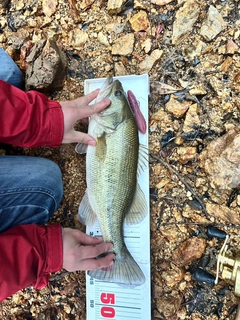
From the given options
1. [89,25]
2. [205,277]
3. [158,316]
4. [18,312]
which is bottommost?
[18,312]

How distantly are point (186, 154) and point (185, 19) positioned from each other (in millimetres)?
793

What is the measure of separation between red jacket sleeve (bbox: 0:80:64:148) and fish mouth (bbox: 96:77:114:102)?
0.79ft

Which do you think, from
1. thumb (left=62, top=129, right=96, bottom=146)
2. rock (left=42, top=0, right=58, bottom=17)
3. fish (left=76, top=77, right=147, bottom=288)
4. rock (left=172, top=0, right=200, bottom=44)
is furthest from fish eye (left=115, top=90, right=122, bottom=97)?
rock (left=42, top=0, right=58, bottom=17)

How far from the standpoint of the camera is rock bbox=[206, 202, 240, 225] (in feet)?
6.68

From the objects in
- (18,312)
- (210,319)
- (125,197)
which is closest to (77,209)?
(125,197)

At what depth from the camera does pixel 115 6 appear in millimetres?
2305

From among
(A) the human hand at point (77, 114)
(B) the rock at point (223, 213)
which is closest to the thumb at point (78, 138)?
(A) the human hand at point (77, 114)

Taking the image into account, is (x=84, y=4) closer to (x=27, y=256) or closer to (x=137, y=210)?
(x=137, y=210)

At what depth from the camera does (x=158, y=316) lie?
213cm

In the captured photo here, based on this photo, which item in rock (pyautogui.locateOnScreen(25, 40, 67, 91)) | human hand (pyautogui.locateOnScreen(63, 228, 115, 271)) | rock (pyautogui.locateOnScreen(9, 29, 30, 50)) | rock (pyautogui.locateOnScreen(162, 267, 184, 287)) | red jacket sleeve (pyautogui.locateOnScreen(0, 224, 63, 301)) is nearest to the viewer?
red jacket sleeve (pyautogui.locateOnScreen(0, 224, 63, 301))

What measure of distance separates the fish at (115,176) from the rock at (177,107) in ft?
0.92

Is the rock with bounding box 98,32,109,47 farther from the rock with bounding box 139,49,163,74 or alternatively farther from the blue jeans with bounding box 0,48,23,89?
the blue jeans with bounding box 0,48,23,89

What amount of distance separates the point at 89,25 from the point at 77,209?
116 centimetres

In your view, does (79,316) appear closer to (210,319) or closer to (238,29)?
(210,319)
